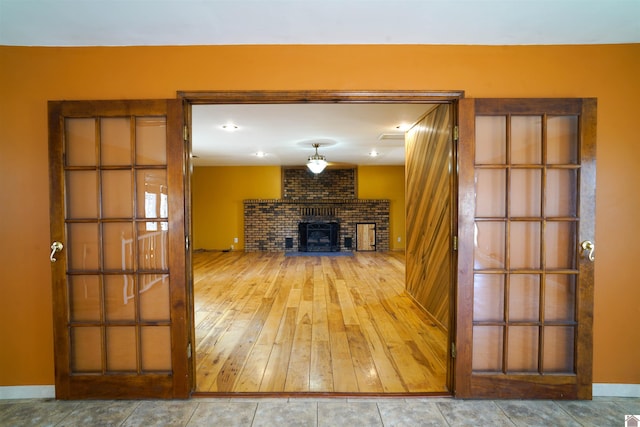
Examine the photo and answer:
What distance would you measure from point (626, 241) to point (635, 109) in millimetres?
879

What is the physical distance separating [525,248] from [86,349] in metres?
3.01

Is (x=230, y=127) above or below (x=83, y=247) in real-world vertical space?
above

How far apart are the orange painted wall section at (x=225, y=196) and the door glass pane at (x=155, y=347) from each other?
7.13 meters

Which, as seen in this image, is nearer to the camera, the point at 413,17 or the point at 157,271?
the point at 413,17

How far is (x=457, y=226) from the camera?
209 centimetres

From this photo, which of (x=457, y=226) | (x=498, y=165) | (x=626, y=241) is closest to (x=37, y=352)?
(x=457, y=226)

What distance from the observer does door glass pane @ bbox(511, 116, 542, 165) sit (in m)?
2.10

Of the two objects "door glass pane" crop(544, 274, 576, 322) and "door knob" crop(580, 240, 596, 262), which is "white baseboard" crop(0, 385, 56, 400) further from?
"door knob" crop(580, 240, 596, 262)

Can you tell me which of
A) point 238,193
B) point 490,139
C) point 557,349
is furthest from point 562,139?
point 238,193

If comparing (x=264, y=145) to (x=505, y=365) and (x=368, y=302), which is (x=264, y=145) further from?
(x=505, y=365)

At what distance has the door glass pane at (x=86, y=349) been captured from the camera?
213cm

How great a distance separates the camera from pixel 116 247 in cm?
213

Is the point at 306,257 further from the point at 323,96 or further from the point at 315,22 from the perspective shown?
the point at 315,22

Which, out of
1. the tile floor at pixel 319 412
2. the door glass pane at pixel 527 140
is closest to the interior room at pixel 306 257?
the tile floor at pixel 319 412
